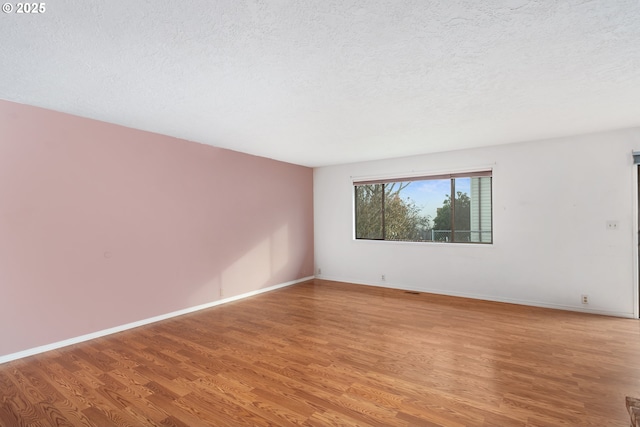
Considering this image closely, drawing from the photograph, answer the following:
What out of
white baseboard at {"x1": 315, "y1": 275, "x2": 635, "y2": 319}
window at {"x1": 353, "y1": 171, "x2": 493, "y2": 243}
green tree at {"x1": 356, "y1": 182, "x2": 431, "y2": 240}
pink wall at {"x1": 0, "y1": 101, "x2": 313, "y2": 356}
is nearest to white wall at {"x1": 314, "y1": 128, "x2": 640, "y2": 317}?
white baseboard at {"x1": 315, "y1": 275, "x2": 635, "y2": 319}

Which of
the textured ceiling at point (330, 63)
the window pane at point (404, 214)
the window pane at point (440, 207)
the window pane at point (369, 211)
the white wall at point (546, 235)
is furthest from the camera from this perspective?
the window pane at point (369, 211)

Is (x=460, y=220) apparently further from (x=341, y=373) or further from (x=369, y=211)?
(x=341, y=373)

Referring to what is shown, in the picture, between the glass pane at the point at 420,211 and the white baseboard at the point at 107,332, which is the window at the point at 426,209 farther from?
the white baseboard at the point at 107,332

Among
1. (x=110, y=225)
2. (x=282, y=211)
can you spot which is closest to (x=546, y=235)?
(x=282, y=211)

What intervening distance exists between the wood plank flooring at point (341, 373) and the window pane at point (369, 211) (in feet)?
7.64

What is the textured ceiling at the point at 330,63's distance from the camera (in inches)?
66.2

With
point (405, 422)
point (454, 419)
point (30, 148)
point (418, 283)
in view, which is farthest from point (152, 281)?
point (418, 283)

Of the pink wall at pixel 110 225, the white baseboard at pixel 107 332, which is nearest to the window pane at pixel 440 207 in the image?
the pink wall at pixel 110 225

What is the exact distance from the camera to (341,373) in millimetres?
2555

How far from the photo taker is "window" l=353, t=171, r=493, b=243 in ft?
17.1

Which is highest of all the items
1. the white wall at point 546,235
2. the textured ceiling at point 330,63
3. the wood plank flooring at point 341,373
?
the textured ceiling at point 330,63

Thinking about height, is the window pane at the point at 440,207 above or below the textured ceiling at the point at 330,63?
below

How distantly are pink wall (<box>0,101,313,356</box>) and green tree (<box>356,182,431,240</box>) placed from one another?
83.2 inches

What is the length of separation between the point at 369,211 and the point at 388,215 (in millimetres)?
397
